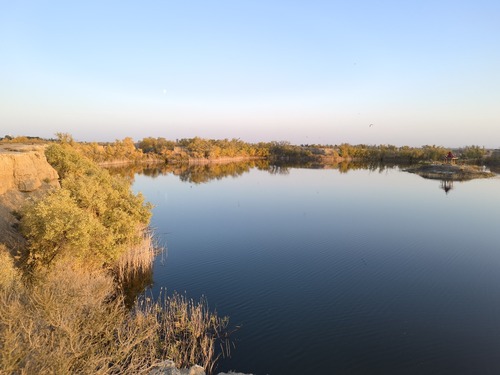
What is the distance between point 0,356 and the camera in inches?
240

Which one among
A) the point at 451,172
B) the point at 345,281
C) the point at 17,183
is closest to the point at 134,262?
the point at 17,183

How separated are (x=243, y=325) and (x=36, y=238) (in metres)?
9.47

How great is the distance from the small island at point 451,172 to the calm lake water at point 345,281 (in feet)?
97.3

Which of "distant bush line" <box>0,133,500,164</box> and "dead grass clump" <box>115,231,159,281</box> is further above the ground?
"distant bush line" <box>0,133,500,164</box>

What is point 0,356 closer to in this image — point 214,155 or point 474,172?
point 474,172

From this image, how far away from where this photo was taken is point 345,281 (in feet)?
56.6

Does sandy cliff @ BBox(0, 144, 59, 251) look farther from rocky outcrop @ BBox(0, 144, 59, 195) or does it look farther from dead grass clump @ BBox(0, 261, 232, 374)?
dead grass clump @ BBox(0, 261, 232, 374)

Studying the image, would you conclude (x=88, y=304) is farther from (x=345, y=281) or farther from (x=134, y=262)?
(x=345, y=281)

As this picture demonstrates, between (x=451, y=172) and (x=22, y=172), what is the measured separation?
75204 millimetres

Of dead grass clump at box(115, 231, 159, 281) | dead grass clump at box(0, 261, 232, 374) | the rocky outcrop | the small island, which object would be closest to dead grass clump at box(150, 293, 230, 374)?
dead grass clump at box(0, 261, 232, 374)

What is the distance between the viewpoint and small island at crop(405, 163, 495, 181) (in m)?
63.4

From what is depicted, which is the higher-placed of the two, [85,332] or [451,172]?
[451,172]

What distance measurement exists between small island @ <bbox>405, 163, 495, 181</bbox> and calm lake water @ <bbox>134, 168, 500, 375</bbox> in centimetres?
2966

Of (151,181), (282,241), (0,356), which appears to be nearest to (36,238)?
(0,356)
